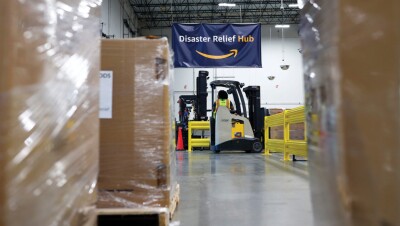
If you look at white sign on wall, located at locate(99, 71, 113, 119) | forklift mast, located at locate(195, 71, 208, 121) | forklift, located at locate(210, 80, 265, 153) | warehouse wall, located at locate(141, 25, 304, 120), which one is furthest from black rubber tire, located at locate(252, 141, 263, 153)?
warehouse wall, located at locate(141, 25, 304, 120)

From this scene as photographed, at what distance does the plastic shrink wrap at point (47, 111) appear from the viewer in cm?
85

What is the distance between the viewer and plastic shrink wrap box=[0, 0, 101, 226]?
851 millimetres

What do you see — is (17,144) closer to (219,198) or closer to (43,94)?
(43,94)

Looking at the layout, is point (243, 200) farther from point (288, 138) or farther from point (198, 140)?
point (198, 140)

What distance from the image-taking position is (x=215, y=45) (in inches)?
347

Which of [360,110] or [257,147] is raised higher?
[360,110]

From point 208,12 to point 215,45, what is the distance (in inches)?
441

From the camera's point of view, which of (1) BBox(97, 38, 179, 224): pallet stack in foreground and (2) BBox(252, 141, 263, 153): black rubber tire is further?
(2) BBox(252, 141, 263, 153): black rubber tire

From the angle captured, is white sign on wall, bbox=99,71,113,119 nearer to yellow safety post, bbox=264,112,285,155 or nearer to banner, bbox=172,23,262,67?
yellow safety post, bbox=264,112,285,155

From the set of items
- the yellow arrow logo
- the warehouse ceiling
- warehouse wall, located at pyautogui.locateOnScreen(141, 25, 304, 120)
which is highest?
the warehouse ceiling

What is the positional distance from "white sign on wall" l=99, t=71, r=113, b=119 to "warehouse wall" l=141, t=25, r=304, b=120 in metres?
17.3

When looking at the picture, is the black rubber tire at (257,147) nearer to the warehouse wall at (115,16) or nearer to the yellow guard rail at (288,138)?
the yellow guard rail at (288,138)

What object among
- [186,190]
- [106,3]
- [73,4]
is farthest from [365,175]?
[106,3]

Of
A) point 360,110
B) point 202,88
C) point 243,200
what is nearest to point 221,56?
point 202,88
